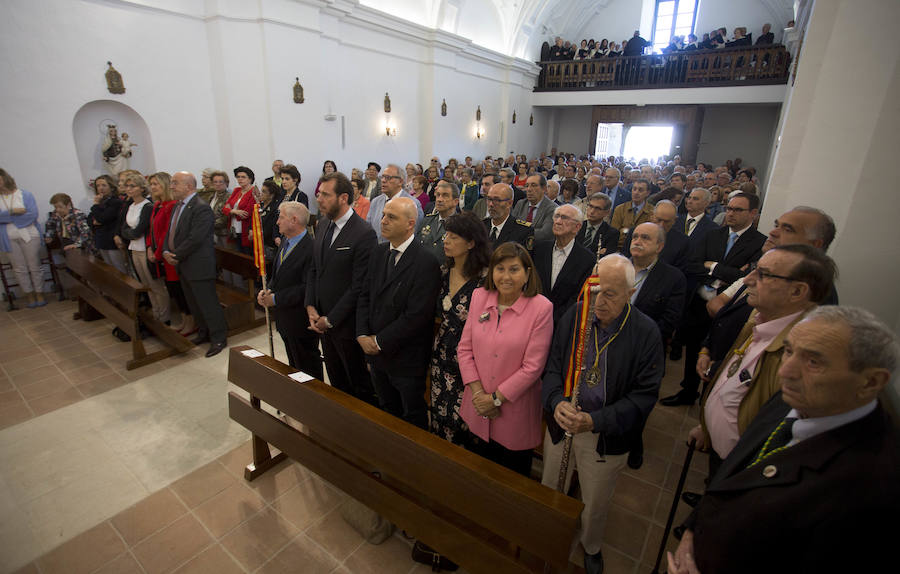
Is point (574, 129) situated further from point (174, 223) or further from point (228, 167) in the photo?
point (174, 223)

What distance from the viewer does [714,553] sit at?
1.30 metres

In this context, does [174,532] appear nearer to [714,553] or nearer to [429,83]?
[714,553]

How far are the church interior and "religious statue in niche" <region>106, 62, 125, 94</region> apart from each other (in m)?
0.03

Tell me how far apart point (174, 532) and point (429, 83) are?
11460mm

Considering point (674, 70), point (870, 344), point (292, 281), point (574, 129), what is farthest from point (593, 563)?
point (574, 129)

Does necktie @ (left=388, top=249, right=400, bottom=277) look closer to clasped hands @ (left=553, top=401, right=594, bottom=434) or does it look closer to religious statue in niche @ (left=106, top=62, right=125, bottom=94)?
clasped hands @ (left=553, top=401, right=594, bottom=434)

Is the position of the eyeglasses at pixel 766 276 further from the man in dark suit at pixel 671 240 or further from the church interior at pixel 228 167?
the man in dark suit at pixel 671 240

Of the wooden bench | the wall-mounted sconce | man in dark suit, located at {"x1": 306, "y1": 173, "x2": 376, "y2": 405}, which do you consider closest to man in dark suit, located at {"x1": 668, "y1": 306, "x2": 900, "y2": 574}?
man in dark suit, located at {"x1": 306, "y1": 173, "x2": 376, "y2": 405}

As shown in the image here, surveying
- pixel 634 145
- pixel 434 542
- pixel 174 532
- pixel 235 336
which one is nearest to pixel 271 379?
pixel 174 532

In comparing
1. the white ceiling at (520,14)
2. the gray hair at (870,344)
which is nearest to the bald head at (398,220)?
the gray hair at (870,344)

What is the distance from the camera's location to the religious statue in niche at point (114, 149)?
6641 mm

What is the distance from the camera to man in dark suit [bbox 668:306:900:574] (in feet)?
3.42

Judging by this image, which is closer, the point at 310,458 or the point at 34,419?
the point at 310,458

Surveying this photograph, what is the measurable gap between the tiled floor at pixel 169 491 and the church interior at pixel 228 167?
0.5 inches
